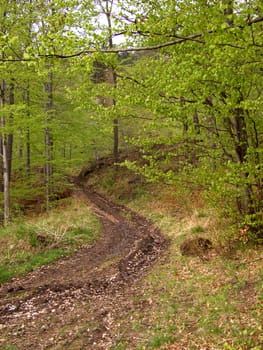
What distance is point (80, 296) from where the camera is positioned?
7430 millimetres

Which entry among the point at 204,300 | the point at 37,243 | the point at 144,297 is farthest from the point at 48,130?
the point at 204,300

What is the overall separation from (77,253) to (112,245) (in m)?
1.33

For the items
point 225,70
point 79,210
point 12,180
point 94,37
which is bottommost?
point 79,210

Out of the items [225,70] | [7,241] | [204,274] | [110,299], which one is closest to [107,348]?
[110,299]

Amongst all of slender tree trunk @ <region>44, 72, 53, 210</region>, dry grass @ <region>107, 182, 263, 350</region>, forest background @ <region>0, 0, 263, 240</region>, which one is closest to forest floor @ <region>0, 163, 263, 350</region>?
dry grass @ <region>107, 182, 263, 350</region>

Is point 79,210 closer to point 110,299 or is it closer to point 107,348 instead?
point 110,299

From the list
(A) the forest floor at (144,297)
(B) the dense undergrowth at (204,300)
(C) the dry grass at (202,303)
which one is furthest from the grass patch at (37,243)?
(C) the dry grass at (202,303)

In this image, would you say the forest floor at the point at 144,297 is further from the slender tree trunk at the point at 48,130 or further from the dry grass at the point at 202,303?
the slender tree trunk at the point at 48,130

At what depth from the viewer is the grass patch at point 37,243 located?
9.70 meters

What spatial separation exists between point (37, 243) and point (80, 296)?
13.5 feet

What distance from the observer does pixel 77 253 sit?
10914 mm

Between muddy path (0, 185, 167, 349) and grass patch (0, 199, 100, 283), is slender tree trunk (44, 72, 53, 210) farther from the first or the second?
muddy path (0, 185, 167, 349)

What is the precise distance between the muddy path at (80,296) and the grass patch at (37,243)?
38cm

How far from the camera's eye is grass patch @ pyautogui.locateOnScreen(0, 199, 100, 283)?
31.8ft
